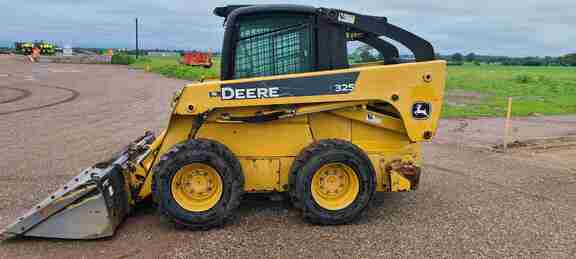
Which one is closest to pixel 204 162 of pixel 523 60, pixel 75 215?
pixel 75 215

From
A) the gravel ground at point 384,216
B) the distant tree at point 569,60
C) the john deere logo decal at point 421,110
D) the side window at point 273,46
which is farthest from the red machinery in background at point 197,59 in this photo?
the distant tree at point 569,60

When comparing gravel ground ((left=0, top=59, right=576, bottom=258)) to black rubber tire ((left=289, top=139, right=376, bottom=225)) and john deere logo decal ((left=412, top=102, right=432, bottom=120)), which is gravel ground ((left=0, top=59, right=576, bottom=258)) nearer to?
black rubber tire ((left=289, top=139, right=376, bottom=225))

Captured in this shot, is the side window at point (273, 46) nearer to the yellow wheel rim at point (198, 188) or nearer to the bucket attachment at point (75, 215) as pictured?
the yellow wheel rim at point (198, 188)

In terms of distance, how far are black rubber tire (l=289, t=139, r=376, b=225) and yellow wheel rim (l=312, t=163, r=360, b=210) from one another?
0.21ft

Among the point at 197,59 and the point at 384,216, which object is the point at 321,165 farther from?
the point at 197,59

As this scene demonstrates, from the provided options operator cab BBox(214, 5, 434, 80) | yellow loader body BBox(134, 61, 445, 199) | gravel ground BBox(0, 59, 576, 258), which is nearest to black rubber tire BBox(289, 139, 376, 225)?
gravel ground BBox(0, 59, 576, 258)

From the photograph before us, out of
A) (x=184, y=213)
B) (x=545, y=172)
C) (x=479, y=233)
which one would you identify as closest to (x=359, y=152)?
(x=479, y=233)

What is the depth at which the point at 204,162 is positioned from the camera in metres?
5.19

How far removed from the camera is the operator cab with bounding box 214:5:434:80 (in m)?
5.48

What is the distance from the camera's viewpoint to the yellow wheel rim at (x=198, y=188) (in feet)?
17.3

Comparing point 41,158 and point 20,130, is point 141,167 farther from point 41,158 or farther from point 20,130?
point 20,130

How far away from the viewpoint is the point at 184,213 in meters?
5.21

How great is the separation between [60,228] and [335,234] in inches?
108

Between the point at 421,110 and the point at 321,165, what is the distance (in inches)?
51.4
